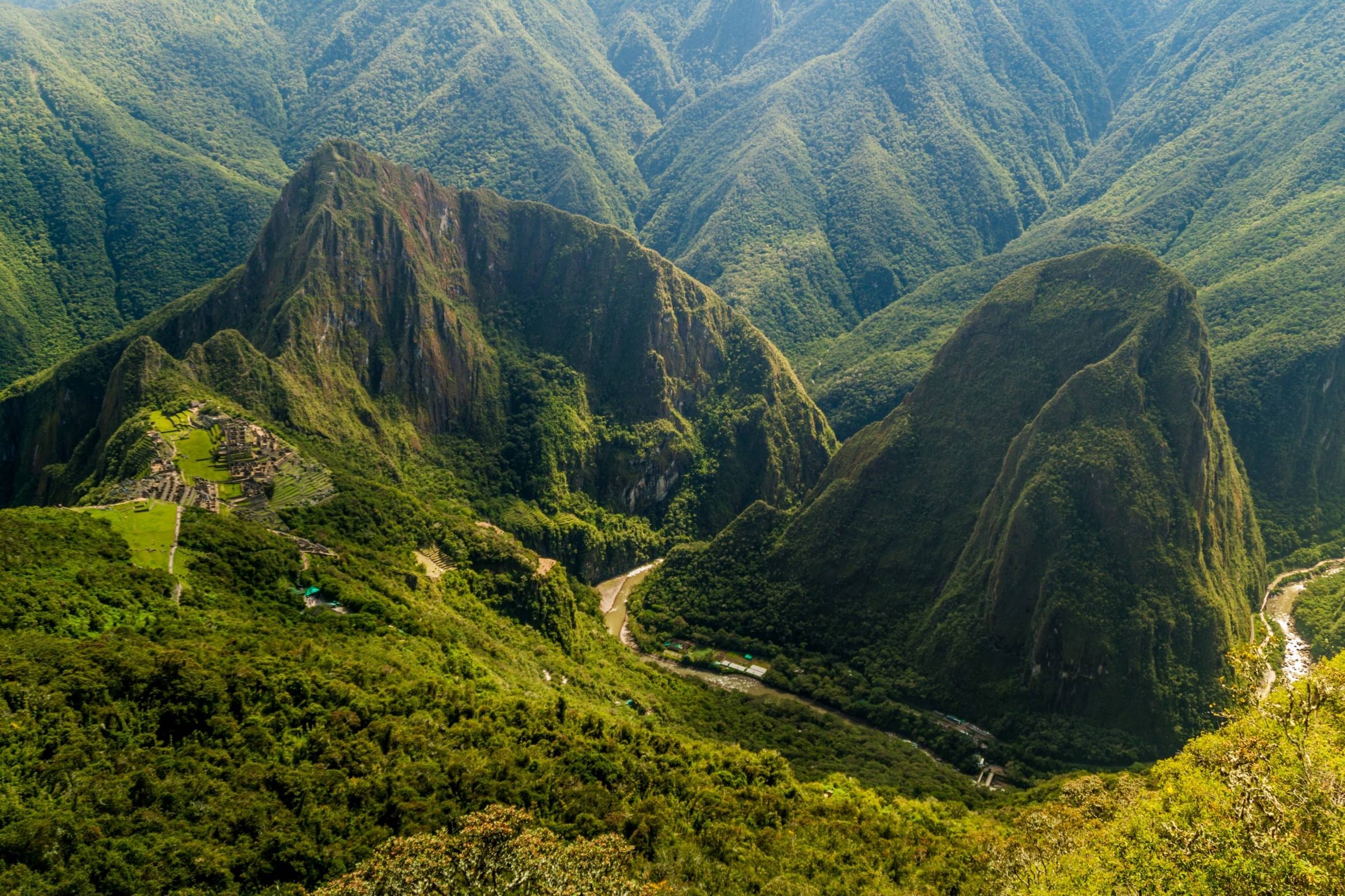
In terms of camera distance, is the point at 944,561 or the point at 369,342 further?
the point at 369,342

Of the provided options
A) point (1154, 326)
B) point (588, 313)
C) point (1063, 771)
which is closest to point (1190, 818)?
point (1063, 771)

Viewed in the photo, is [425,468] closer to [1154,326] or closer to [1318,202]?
[1154,326]

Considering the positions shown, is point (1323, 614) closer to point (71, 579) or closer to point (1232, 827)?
point (1232, 827)

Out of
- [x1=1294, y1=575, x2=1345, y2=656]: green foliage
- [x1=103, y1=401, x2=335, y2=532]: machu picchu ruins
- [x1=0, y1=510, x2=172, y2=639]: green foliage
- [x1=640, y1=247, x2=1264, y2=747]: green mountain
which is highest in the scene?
[x1=103, y1=401, x2=335, y2=532]: machu picchu ruins

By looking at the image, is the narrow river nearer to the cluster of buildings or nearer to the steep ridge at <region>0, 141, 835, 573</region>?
the steep ridge at <region>0, 141, 835, 573</region>

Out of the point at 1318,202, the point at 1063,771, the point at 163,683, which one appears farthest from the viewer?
the point at 1318,202

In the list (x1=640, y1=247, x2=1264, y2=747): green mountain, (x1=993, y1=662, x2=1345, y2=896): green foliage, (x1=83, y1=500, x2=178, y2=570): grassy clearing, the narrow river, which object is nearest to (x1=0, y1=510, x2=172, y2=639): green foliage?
(x1=83, y1=500, x2=178, y2=570): grassy clearing

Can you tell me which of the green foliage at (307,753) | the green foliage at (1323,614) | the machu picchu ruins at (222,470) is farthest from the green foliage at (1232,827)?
the green foliage at (1323,614)
